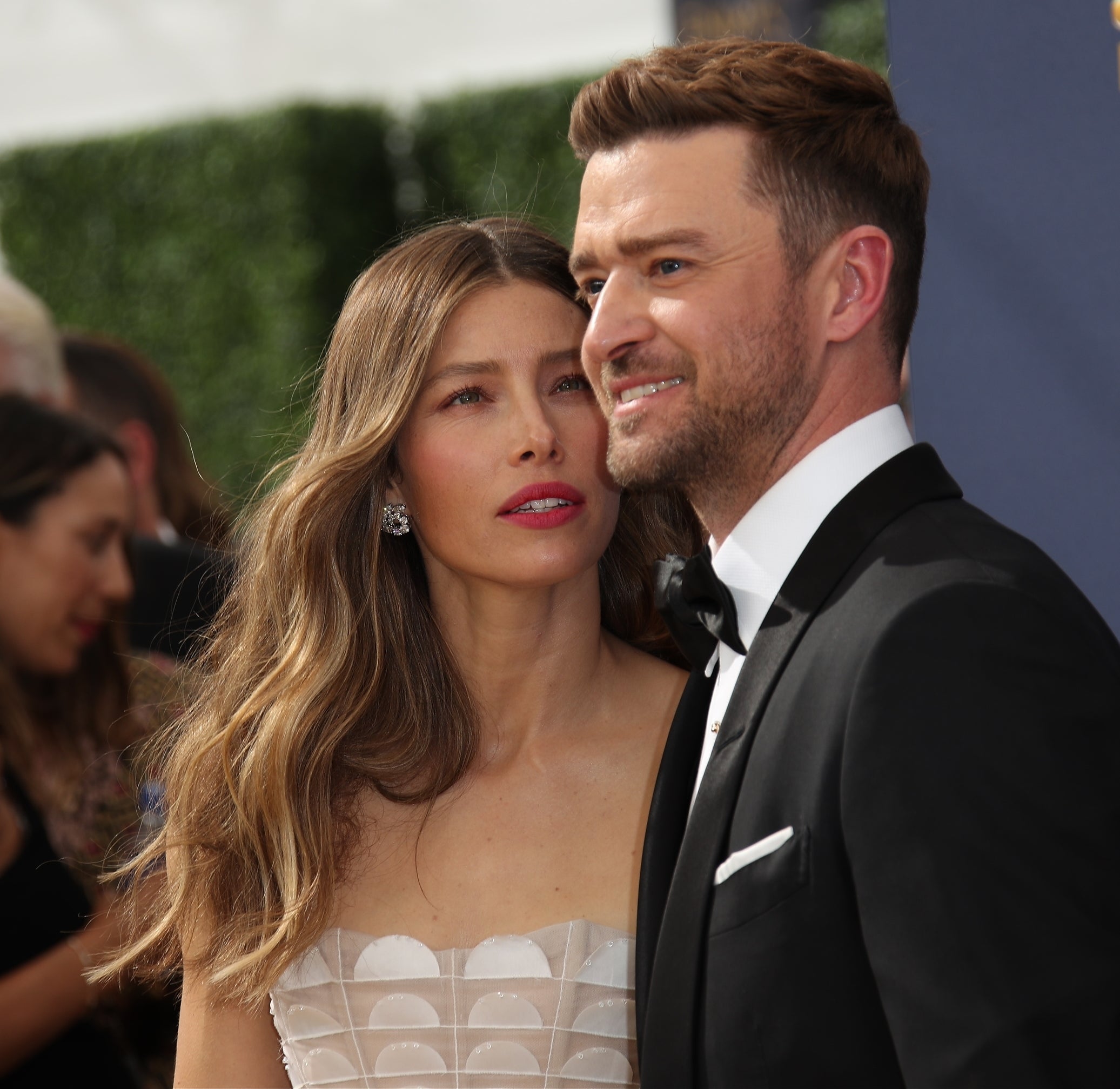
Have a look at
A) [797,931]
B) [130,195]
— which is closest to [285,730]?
[797,931]

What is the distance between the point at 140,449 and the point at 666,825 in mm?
3821

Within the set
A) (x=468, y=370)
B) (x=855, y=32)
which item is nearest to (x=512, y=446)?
(x=468, y=370)

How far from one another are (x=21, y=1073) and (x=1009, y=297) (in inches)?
111

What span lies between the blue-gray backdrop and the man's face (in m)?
0.63

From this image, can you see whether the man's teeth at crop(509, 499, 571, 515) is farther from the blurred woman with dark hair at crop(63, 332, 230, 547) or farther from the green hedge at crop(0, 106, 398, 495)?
the green hedge at crop(0, 106, 398, 495)

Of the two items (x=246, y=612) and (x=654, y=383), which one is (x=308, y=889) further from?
(x=654, y=383)

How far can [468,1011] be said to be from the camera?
84.2 inches

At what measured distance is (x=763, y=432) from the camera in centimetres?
162

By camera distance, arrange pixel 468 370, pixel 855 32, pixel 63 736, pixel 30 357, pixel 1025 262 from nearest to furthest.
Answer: pixel 1025 262 → pixel 468 370 → pixel 63 736 → pixel 30 357 → pixel 855 32

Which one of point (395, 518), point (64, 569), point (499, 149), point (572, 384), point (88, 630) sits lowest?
point (88, 630)

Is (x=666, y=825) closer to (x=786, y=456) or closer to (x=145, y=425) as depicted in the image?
(x=786, y=456)

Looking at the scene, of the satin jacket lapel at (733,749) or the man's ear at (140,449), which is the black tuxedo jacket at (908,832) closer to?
the satin jacket lapel at (733,749)

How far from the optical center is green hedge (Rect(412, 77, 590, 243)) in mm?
8133

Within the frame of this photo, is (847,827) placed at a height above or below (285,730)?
above
